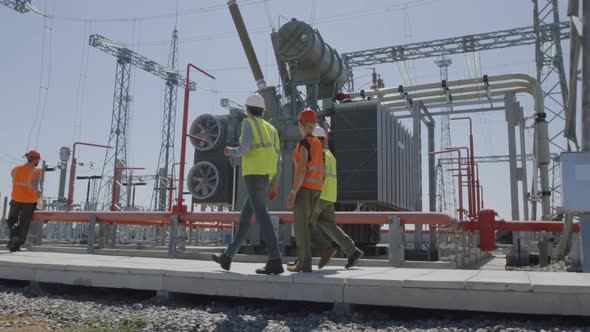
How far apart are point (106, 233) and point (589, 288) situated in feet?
34.7

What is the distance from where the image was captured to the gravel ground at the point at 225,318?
3873mm

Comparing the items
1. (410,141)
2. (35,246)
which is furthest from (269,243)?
(410,141)

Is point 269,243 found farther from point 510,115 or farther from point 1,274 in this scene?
point 510,115

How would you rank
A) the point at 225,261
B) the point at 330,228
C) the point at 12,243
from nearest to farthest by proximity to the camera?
the point at 225,261 → the point at 330,228 → the point at 12,243

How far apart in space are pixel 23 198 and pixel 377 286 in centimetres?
750

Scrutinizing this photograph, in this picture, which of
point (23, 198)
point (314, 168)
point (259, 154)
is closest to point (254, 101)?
point (259, 154)

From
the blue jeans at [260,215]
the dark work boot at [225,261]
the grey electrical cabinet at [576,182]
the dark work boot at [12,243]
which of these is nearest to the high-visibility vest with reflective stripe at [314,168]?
the blue jeans at [260,215]

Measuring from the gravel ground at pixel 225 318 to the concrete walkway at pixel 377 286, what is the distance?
15 cm

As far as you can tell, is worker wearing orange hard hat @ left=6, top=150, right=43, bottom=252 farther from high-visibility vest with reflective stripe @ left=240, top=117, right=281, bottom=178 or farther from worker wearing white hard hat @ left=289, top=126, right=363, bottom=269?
worker wearing white hard hat @ left=289, top=126, right=363, bottom=269

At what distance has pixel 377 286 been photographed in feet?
13.7

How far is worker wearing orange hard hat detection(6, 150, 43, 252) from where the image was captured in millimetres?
9000

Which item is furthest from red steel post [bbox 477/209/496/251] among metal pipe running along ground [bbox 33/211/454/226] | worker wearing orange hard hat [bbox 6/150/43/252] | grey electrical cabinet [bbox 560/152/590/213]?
worker wearing orange hard hat [bbox 6/150/43/252]

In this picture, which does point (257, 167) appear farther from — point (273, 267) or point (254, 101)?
point (273, 267)

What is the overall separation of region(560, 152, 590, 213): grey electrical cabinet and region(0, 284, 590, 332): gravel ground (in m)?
2.96
